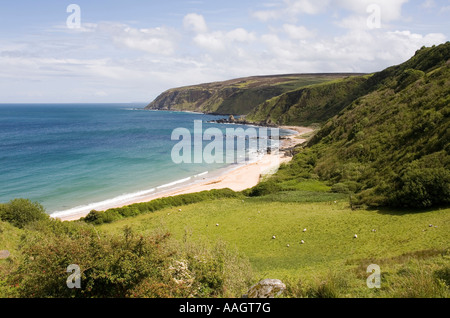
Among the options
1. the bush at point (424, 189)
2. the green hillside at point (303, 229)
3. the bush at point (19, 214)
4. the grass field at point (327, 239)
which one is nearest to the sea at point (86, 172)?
the bush at point (19, 214)

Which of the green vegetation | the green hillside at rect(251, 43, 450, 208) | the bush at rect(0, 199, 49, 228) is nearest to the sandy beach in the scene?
the green hillside at rect(251, 43, 450, 208)

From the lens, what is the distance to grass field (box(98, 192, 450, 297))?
10969 mm

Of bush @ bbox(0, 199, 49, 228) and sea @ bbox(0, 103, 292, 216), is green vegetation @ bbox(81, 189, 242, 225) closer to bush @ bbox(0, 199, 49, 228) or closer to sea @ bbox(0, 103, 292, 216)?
bush @ bbox(0, 199, 49, 228)

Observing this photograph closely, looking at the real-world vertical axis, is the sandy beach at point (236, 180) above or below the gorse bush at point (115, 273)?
below

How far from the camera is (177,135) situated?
11331cm

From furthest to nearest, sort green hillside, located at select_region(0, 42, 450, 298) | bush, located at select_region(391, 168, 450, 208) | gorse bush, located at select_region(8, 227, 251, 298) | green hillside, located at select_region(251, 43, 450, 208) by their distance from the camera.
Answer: green hillside, located at select_region(251, 43, 450, 208) < bush, located at select_region(391, 168, 450, 208) < green hillside, located at select_region(0, 42, 450, 298) < gorse bush, located at select_region(8, 227, 251, 298)

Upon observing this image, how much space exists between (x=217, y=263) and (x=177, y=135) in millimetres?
103678

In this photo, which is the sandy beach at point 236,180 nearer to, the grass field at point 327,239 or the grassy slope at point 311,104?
the grass field at point 327,239

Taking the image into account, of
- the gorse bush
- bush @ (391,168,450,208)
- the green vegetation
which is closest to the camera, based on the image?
the gorse bush

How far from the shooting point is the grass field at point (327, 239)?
36.0 ft

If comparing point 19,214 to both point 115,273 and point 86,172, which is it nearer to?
point 115,273

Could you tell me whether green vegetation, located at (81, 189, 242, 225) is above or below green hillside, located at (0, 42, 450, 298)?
below

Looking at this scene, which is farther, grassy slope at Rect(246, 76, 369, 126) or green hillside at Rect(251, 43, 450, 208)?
grassy slope at Rect(246, 76, 369, 126)
